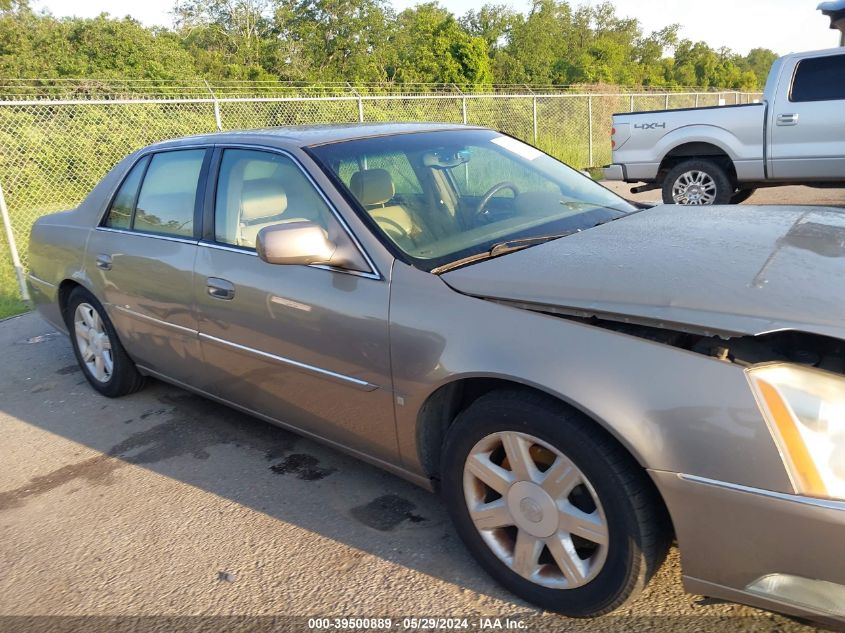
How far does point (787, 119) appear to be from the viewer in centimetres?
821

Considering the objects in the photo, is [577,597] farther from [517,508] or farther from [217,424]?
[217,424]

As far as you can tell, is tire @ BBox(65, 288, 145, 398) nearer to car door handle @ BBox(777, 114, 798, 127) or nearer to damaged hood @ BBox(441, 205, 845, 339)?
damaged hood @ BBox(441, 205, 845, 339)

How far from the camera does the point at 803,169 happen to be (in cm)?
828

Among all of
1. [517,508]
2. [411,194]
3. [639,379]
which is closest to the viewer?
[639,379]

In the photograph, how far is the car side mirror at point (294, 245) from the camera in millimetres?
2686

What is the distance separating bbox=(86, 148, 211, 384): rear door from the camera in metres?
3.62

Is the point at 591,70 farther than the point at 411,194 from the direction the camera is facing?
Yes

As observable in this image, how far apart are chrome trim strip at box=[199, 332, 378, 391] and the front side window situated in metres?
0.47

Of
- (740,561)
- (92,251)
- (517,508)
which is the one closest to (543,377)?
(517,508)

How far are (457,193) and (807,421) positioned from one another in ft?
6.06

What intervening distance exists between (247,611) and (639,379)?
1.61 metres

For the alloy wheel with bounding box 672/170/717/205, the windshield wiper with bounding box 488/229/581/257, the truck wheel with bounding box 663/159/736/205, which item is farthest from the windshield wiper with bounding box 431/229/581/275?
the alloy wheel with bounding box 672/170/717/205

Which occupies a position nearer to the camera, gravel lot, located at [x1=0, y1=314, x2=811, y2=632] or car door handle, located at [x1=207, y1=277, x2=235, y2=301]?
gravel lot, located at [x1=0, y1=314, x2=811, y2=632]

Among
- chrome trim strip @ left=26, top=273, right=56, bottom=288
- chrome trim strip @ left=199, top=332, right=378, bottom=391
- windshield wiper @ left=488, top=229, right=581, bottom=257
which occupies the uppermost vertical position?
windshield wiper @ left=488, top=229, right=581, bottom=257
